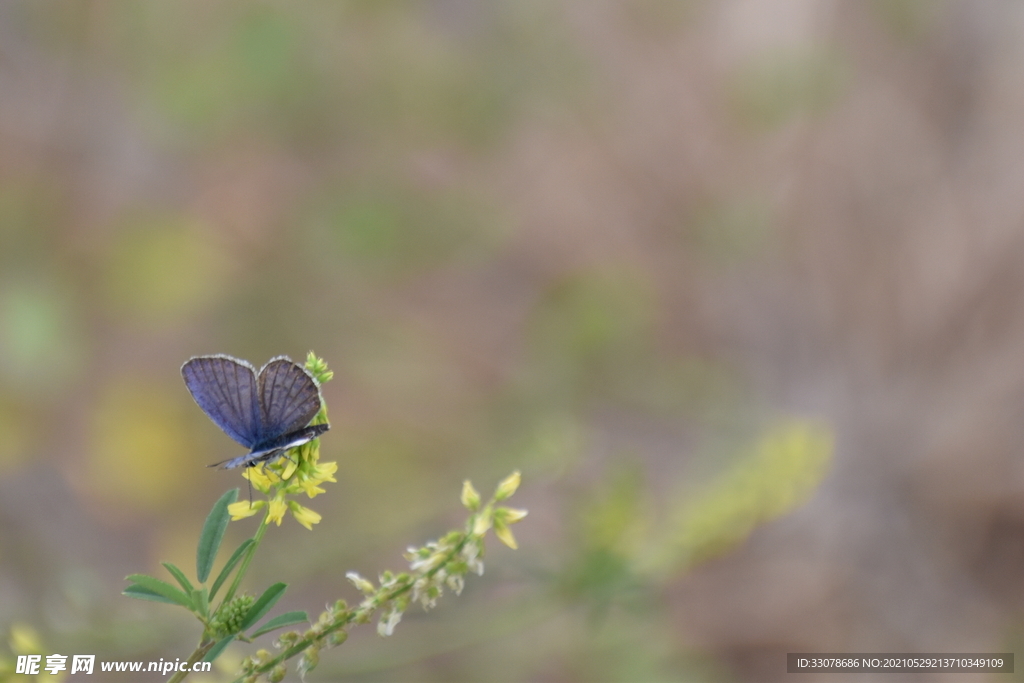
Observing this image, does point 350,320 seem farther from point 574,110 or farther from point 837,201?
point 837,201

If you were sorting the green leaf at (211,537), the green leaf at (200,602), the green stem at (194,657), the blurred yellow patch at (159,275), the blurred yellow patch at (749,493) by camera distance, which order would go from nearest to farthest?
the green stem at (194,657) → the green leaf at (200,602) → the green leaf at (211,537) → the blurred yellow patch at (749,493) → the blurred yellow patch at (159,275)

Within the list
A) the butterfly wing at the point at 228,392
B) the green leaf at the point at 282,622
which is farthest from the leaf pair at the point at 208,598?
the butterfly wing at the point at 228,392

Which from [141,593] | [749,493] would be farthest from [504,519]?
[749,493]

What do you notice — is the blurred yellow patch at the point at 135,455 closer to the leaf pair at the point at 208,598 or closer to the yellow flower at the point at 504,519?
the leaf pair at the point at 208,598

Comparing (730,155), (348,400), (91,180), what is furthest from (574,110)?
(91,180)

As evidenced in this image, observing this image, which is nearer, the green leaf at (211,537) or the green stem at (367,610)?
the green stem at (367,610)

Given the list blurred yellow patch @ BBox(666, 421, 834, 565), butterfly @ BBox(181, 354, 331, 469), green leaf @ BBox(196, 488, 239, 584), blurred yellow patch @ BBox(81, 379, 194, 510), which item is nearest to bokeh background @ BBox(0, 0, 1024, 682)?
blurred yellow patch @ BBox(81, 379, 194, 510)
